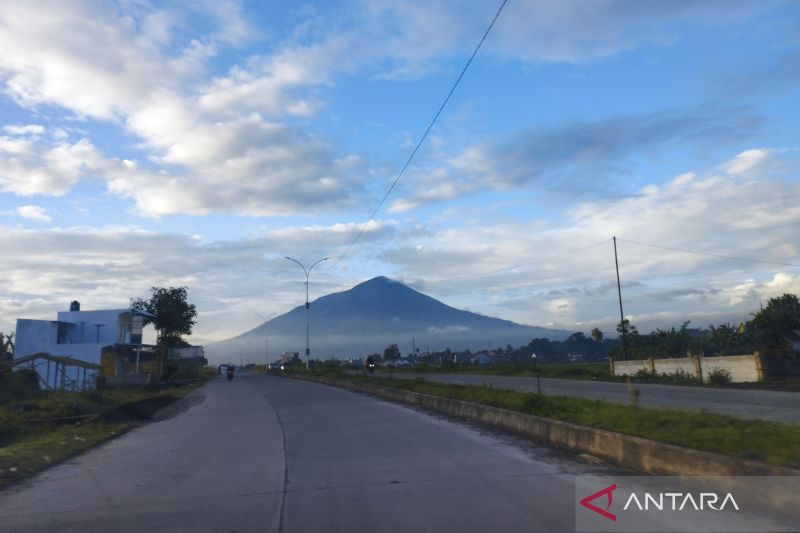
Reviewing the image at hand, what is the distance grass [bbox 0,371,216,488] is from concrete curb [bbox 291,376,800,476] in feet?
28.2

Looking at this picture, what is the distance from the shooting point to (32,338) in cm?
5075

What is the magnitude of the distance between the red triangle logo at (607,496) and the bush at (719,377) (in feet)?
88.8

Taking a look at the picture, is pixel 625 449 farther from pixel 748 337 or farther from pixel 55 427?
pixel 748 337

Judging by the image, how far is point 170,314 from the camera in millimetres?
86312

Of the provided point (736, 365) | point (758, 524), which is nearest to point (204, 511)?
point (758, 524)

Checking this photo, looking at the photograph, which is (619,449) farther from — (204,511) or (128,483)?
(128,483)

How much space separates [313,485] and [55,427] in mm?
14635

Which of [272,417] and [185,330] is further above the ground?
[185,330]

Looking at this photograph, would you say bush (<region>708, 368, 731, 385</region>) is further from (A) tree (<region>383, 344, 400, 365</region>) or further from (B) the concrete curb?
(A) tree (<region>383, 344, 400, 365</region>)

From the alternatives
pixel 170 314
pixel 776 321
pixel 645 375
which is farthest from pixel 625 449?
pixel 170 314

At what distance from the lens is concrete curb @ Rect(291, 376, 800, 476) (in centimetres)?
752

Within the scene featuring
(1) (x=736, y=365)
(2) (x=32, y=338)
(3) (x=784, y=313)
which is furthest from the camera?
(2) (x=32, y=338)

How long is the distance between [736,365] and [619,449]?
26080mm

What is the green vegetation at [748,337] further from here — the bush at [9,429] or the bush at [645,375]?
the bush at [9,429]
